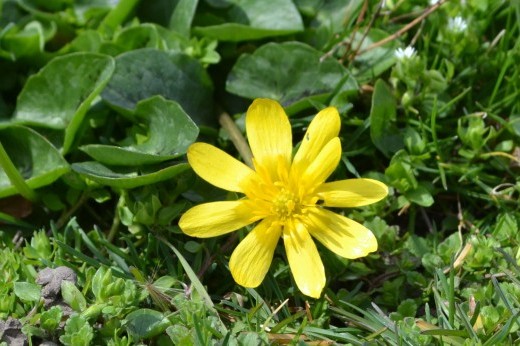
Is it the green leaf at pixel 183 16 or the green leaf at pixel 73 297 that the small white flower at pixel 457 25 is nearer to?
the green leaf at pixel 183 16

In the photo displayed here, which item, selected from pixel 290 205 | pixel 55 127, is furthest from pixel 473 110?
pixel 55 127

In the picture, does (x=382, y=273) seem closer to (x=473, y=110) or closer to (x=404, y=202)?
(x=404, y=202)

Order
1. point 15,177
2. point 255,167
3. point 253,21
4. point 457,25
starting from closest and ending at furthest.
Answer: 1. point 255,167
2. point 15,177
3. point 457,25
4. point 253,21

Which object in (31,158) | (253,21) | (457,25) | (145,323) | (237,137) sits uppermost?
(457,25)

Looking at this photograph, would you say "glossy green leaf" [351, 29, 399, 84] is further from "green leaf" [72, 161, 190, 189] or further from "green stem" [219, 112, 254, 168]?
"green leaf" [72, 161, 190, 189]

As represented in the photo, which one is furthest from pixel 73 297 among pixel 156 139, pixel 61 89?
pixel 61 89

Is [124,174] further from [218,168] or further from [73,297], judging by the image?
[73,297]

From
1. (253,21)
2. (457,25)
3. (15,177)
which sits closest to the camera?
(15,177)

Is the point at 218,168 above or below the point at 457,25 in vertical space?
below
